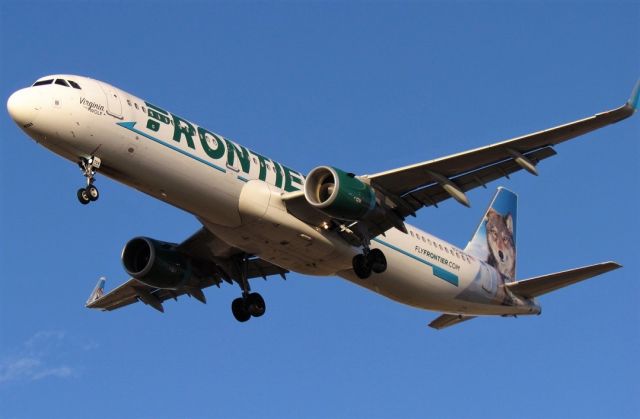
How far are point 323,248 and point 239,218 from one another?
3.01m

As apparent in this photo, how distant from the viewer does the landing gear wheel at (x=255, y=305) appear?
125 ft

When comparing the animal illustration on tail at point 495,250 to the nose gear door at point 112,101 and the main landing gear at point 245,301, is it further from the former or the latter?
the nose gear door at point 112,101

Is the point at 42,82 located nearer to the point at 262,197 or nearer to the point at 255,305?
the point at 262,197

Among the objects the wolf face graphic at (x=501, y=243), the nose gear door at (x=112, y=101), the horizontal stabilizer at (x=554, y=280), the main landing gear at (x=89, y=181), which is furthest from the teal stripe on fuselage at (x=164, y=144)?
the wolf face graphic at (x=501, y=243)

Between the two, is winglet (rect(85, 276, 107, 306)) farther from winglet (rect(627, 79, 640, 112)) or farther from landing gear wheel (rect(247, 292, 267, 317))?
winglet (rect(627, 79, 640, 112))

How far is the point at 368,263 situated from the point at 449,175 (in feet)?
Answer: 12.5

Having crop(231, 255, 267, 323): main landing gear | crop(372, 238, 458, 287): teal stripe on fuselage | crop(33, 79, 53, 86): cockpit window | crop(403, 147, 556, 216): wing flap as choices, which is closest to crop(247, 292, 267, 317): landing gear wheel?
crop(231, 255, 267, 323): main landing gear

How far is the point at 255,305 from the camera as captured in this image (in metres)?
38.1

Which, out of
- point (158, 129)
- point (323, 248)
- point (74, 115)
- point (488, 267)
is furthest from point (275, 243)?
point (488, 267)

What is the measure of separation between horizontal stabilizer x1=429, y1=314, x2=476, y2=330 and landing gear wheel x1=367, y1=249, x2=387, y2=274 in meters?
8.14

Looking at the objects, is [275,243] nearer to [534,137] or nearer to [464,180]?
[464,180]

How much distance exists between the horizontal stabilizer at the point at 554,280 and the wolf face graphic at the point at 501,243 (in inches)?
57.9

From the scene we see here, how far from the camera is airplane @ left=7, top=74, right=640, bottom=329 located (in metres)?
30.9

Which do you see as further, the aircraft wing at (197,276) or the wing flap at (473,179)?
the aircraft wing at (197,276)
